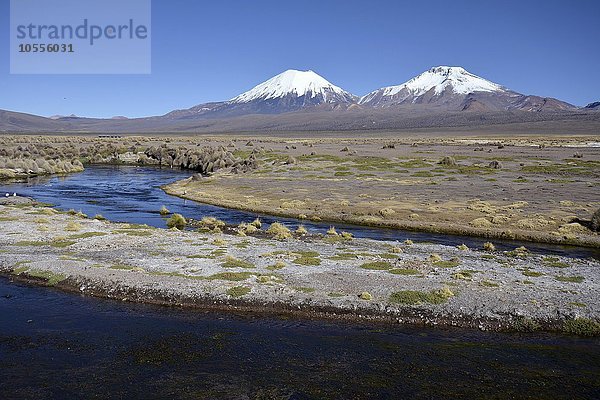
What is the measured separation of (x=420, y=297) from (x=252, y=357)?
8.58 m

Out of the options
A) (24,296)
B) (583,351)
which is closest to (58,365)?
(24,296)

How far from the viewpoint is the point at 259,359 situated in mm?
17469

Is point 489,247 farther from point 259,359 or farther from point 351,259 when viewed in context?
point 259,359

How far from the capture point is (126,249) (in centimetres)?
3036

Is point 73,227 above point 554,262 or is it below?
above

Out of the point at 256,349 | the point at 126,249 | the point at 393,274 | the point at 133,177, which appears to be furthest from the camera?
the point at 133,177

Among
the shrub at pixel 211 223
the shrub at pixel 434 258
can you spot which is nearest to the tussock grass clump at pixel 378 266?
the shrub at pixel 434 258

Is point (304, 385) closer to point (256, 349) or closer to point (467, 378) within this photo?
point (256, 349)

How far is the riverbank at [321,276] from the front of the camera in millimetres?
21484

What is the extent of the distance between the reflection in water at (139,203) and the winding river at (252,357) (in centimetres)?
1721

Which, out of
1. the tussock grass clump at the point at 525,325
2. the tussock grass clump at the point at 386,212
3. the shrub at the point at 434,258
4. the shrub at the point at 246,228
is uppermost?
the tussock grass clump at the point at 386,212

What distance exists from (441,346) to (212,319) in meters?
9.13

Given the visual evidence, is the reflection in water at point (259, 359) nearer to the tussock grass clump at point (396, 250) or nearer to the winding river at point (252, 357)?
the winding river at point (252, 357)

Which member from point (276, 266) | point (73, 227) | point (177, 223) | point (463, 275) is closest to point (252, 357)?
point (276, 266)
